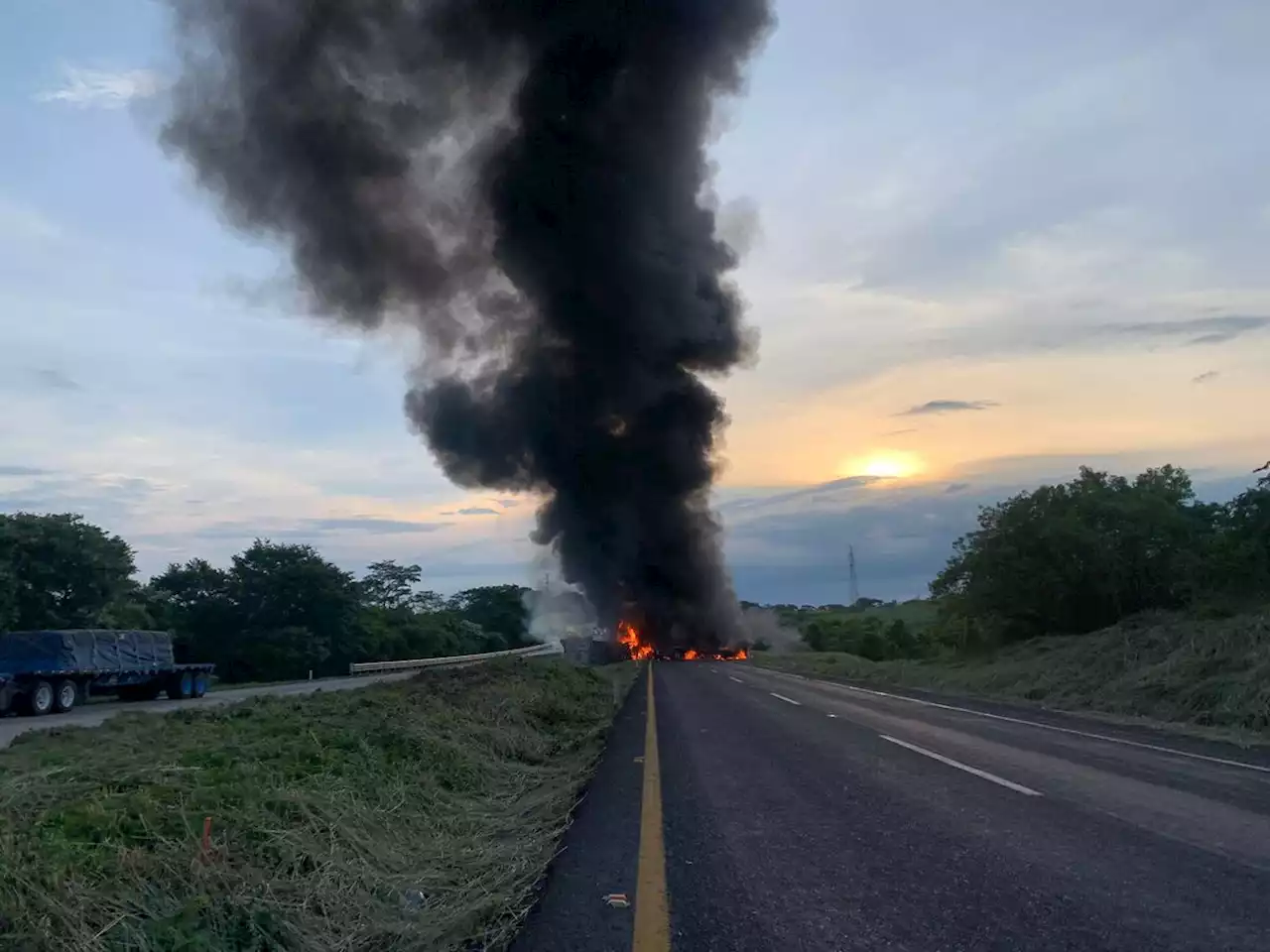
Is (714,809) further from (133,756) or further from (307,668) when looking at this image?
(307,668)

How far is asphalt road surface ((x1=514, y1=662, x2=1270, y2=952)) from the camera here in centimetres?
461

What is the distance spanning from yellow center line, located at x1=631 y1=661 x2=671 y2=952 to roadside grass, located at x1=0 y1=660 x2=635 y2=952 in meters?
0.60

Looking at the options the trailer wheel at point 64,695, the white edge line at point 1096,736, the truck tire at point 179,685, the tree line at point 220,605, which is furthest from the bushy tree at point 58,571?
the white edge line at point 1096,736

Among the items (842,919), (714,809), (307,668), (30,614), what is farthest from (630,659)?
(842,919)

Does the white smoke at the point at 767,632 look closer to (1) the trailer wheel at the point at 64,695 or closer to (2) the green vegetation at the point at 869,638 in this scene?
(2) the green vegetation at the point at 869,638

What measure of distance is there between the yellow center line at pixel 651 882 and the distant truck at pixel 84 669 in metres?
16.4

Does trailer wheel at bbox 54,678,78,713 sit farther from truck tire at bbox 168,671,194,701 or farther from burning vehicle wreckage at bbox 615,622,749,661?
burning vehicle wreckage at bbox 615,622,749,661

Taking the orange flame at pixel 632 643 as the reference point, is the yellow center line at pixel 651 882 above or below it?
below

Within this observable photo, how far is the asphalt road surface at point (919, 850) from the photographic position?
4613mm

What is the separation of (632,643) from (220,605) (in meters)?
19.4

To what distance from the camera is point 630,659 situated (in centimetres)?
4962

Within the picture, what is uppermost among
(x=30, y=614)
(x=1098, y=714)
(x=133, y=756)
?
(x=30, y=614)

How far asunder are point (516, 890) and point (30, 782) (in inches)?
125

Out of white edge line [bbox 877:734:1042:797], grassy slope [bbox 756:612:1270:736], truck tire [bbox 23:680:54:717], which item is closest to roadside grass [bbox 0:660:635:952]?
white edge line [bbox 877:734:1042:797]
